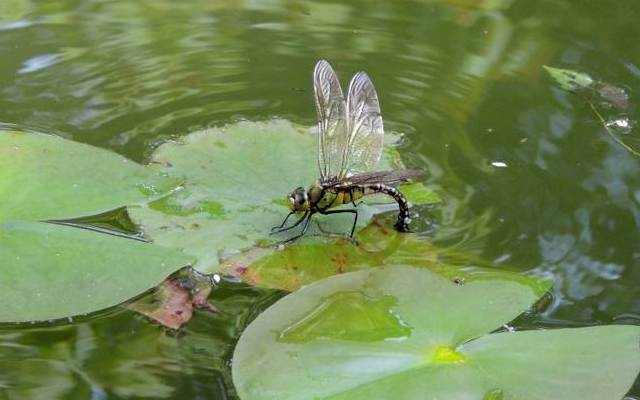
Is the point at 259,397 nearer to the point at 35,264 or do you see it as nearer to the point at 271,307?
the point at 271,307

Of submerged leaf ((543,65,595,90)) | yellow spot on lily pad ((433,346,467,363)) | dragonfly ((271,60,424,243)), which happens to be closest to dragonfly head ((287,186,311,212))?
dragonfly ((271,60,424,243))

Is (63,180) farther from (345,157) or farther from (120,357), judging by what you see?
(345,157)

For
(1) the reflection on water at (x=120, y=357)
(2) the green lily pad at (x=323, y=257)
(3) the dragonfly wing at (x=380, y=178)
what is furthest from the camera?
(3) the dragonfly wing at (x=380, y=178)

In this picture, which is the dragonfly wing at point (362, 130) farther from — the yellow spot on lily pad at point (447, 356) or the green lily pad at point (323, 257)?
the yellow spot on lily pad at point (447, 356)

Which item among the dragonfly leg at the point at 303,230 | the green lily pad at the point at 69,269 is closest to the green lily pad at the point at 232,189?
the dragonfly leg at the point at 303,230

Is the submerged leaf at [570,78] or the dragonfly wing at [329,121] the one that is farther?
the submerged leaf at [570,78]

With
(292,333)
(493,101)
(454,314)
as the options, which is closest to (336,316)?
(292,333)
